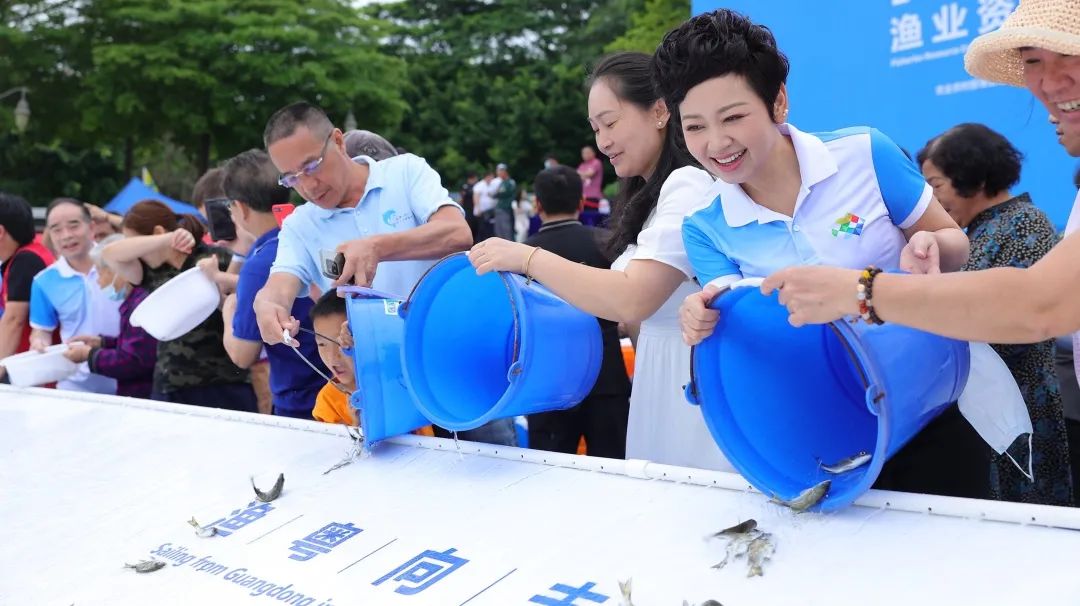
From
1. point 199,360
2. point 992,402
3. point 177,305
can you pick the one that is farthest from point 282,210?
point 992,402

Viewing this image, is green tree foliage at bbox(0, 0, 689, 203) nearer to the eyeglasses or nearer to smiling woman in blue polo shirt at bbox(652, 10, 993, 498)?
the eyeglasses

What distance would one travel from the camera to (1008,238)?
2.82 m

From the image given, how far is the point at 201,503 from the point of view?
2074 millimetres

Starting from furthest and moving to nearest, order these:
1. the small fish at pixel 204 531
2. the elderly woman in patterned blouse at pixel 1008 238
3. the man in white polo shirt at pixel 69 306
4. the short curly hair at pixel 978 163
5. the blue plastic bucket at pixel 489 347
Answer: the man in white polo shirt at pixel 69 306 < the short curly hair at pixel 978 163 < the elderly woman in patterned blouse at pixel 1008 238 < the small fish at pixel 204 531 < the blue plastic bucket at pixel 489 347

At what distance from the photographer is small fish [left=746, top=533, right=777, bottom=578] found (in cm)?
132

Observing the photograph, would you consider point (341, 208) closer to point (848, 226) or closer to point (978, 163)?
point (848, 226)

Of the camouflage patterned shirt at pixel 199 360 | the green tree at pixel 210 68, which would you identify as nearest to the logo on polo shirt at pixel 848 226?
the camouflage patterned shirt at pixel 199 360

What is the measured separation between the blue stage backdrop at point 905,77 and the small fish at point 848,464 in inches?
187

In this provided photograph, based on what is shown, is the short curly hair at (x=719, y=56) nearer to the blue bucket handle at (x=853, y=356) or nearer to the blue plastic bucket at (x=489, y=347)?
the blue bucket handle at (x=853, y=356)

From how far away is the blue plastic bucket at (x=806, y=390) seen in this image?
4.44ft

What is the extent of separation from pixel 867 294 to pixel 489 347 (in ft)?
3.48

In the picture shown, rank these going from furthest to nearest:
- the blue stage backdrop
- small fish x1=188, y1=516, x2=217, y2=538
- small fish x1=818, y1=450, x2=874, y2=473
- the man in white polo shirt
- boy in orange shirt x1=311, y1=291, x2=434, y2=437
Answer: the blue stage backdrop, the man in white polo shirt, boy in orange shirt x1=311, y1=291, x2=434, y2=437, small fish x1=188, y1=516, x2=217, y2=538, small fish x1=818, y1=450, x2=874, y2=473

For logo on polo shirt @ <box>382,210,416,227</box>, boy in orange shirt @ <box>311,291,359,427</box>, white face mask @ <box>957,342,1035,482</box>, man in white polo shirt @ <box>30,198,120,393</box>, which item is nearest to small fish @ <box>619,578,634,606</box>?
white face mask @ <box>957,342,1035,482</box>

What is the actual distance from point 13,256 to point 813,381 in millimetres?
4341
